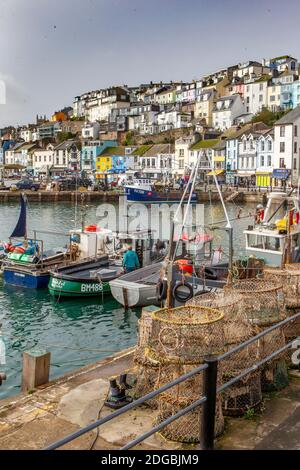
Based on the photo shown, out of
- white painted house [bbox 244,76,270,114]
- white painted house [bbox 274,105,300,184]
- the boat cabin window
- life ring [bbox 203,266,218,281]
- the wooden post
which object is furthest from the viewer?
white painted house [bbox 244,76,270,114]

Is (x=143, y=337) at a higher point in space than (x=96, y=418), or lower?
higher

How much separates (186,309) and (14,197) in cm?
7295

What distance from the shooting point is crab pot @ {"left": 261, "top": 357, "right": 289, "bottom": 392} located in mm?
6840

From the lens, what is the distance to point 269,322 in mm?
7203

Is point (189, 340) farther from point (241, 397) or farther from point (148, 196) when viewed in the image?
point (148, 196)

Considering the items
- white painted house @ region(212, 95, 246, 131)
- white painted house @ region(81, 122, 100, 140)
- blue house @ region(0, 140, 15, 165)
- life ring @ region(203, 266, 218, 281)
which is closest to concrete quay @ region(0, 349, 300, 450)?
life ring @ region(203, 266, 218, 281)

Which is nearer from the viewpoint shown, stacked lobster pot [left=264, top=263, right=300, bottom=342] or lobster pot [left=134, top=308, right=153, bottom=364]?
lobster pot [left=134, top=308, right=153, bottom=364]

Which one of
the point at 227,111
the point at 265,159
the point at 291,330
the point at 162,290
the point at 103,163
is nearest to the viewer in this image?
the point at 291,330

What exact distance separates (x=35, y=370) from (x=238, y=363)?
357cm

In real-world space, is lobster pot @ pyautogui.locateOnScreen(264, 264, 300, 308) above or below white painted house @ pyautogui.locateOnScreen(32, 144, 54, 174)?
below

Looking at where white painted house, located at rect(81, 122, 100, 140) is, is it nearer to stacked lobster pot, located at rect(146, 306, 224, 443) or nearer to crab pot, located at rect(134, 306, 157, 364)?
crab pot, located at rect(134, 306, 157, 364)

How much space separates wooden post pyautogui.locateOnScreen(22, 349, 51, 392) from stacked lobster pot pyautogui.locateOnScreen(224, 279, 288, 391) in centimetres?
339

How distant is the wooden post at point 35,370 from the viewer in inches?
333

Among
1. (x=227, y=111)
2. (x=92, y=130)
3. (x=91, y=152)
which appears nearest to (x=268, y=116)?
(x=227, y=111)
